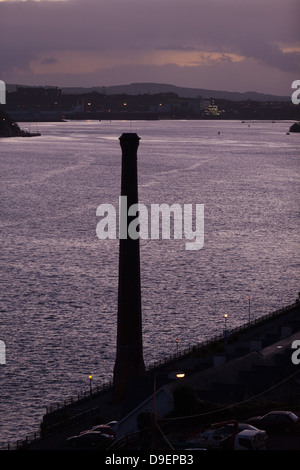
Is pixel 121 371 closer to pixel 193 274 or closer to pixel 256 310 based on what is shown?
pixel 256 310

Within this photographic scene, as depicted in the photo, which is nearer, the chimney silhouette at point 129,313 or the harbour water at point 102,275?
the chimney silhouette at point 129,313

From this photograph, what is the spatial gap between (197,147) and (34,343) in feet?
376

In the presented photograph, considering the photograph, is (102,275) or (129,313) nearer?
(129,313)

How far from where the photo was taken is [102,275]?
3841cm

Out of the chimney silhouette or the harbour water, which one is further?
the harbour water

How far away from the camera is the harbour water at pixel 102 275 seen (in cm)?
2530

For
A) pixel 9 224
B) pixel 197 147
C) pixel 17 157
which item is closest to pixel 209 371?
pixel 9 224

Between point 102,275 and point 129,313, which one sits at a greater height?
point 129,313

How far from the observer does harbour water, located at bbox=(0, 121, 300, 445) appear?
25.3 meters

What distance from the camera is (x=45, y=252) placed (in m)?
44.7

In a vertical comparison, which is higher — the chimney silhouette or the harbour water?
the chimney silhouette

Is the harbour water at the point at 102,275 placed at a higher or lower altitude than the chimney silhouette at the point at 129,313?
lower

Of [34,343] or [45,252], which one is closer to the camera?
[34,343]
